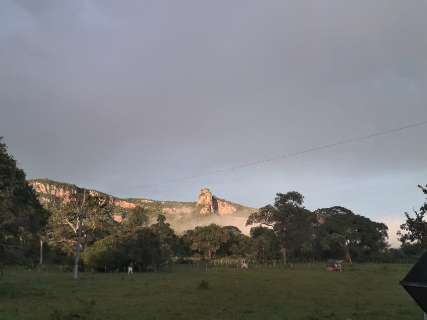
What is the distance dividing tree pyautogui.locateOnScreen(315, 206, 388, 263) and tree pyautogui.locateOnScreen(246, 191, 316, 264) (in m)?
20.9

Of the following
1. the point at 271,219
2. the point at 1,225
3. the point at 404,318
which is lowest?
the point at 404,318

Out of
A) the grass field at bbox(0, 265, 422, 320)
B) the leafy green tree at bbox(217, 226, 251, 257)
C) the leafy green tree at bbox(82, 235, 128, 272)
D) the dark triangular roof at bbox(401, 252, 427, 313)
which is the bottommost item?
the grass field at bbox(0, 265, 422, 320)

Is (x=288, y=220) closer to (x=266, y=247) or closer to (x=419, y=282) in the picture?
(x=266, y=247)

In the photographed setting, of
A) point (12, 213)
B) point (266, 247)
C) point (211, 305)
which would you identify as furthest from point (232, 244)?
point (211, 305)

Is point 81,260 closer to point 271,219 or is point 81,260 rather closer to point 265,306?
point 271,219

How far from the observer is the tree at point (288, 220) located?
9538cm

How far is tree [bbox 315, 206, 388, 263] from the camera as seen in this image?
120 metres

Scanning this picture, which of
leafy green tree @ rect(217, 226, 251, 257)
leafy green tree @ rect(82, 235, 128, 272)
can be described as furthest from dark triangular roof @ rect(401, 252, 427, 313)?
leafy green tree @ rect(217, 226, 251, 257)

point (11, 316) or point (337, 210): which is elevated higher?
point (337, 210)

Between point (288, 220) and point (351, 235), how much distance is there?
33.4 meters

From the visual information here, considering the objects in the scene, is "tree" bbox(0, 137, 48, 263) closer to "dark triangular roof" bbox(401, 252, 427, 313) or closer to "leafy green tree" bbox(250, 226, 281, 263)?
"dark triangular roof" bbox(401, 252, 427, 313)

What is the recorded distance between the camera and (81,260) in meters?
85.2

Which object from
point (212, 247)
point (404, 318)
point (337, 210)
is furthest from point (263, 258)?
point (404, 318)

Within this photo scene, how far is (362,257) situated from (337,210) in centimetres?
1605
